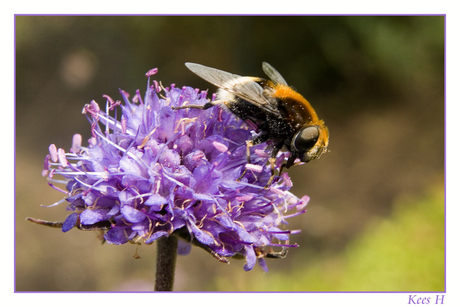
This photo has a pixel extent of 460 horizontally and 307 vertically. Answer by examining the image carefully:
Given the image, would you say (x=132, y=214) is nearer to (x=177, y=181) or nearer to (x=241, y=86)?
(x=177, y=181)

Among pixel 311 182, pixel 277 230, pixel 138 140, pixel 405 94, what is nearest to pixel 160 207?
pixel 138 140

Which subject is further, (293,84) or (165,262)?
(293,84)

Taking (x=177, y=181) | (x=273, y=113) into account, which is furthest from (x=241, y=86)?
(x=177, y=181)

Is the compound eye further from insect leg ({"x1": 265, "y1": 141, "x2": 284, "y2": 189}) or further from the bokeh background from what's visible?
the bokeh background

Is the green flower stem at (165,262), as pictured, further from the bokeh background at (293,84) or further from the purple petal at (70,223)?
the bokeh background at (293,84)

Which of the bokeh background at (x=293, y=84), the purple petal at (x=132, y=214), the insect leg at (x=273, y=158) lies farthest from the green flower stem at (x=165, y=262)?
the bokeh background at (x=293, y=84)

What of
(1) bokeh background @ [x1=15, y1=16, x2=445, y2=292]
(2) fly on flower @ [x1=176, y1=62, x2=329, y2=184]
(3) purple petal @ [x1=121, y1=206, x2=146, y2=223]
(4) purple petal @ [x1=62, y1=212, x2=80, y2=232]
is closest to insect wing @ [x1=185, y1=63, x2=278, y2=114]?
(2) fly on flower @ [x1=176, y1=62, x2=329, y2=184]

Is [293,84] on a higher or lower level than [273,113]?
higher

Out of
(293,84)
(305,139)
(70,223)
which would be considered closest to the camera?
(70,223)
